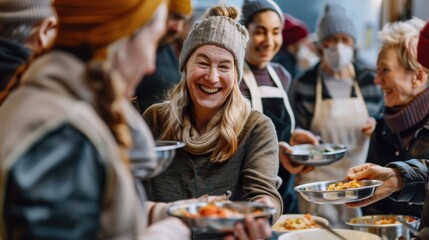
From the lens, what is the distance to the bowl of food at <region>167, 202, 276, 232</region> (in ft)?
5.61

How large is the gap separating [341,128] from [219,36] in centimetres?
195

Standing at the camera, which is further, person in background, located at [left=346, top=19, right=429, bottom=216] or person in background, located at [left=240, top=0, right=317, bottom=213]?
person in background, located at [left=240, top=0, right=317, bottom=213]

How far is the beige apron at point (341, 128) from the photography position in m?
4.29

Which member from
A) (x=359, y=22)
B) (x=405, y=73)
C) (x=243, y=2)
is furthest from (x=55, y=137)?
(x=359, y=22)

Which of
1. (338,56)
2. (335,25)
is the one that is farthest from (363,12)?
(338,56)

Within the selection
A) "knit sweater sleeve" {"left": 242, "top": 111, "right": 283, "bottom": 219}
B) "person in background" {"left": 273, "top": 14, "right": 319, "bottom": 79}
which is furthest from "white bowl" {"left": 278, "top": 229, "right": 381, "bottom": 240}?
"person in background" {"left": 273, "top": 14, "right": 319, "bottom": 79}

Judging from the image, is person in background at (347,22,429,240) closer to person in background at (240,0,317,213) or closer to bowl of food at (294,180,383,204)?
bowl of food at (294,180,383,204)

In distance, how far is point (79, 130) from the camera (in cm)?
133

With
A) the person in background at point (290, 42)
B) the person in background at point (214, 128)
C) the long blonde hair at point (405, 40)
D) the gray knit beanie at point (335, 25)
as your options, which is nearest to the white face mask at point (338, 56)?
the gray knit beanie at point (335, 25)

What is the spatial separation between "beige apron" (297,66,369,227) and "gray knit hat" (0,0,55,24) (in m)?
2.16

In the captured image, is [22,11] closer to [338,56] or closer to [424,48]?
[424,48]

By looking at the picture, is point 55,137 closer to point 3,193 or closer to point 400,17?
point 3,193

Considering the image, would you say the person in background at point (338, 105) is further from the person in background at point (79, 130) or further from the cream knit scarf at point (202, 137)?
the person in background at point (79, 130)

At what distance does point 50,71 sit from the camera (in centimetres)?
138
